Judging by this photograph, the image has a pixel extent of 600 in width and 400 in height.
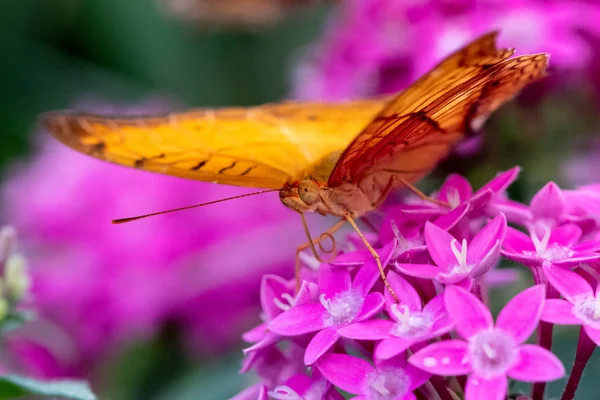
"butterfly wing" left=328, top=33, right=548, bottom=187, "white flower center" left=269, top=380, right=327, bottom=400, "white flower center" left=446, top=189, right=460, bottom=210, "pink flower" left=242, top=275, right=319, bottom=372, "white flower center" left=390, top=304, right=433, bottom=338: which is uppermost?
"butterfly wing" left=328, top=33, right=548, bottom=187

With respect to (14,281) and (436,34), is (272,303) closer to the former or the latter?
(14,281)

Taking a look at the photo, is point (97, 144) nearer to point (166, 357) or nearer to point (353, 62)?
point (166, 357)

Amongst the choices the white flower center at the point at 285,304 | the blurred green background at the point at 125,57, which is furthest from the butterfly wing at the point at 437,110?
the blurred green background at the point at 125,57

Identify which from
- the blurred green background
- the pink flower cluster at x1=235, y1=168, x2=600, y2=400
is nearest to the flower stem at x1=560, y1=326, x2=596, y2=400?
the pink flower cluster at x1=235, y1=168, x2=600, y2=400

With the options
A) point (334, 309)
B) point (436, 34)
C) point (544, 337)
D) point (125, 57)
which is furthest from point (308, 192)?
point (125, 57)

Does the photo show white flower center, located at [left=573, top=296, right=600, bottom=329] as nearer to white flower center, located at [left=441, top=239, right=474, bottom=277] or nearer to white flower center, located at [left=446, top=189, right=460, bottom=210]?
white flower center, located at [left=441, top=239, right=474, bottom=277]

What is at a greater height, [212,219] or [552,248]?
[212,219]

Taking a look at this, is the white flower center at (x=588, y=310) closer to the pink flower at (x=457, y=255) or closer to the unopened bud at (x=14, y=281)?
the pink flower at (x=457, y=255)

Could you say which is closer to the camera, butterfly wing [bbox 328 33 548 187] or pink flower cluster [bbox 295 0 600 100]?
butterfly wing [bbox 328 33 548 187]
